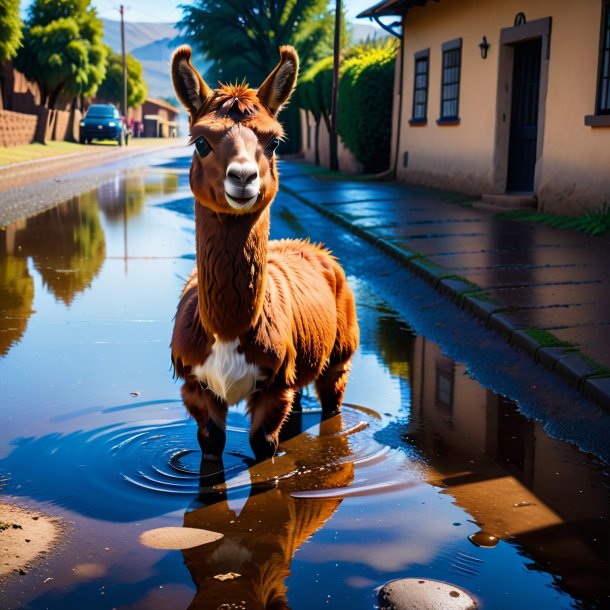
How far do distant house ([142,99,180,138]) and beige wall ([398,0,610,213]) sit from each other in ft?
244

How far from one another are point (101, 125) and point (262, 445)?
165 ft

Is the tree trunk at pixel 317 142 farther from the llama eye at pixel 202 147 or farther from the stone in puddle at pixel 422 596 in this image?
the stone in puddle at pixel 422 596

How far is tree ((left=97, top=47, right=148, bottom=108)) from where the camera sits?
77.9 metres

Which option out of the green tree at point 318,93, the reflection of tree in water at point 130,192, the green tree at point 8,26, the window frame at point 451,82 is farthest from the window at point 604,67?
the green tree at point 8,26

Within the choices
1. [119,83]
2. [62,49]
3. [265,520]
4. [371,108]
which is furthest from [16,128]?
[119,83]

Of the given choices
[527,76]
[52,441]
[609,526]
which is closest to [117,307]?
[52,441]

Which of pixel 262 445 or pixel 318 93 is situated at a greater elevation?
pixel 318 93

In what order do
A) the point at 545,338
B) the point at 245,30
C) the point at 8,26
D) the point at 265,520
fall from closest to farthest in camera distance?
1. the point at 265,520
2. the point at 545,338
3. the point at 8,26
4. the point at 245,30

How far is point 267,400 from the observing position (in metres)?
3.92

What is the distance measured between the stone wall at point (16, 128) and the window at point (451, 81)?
69.5 ft

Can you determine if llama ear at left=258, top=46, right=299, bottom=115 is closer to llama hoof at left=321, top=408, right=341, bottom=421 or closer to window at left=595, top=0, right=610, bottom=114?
llama hoof at left=321, top=408, right=341, bottom=421

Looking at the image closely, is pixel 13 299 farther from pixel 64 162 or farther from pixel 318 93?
pixel 64 162

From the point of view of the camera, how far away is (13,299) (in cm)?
792

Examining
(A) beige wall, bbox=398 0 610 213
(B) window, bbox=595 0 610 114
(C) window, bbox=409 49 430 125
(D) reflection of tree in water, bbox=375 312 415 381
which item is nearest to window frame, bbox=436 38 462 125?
(A) beige wall, bbox=398 0 610 213
